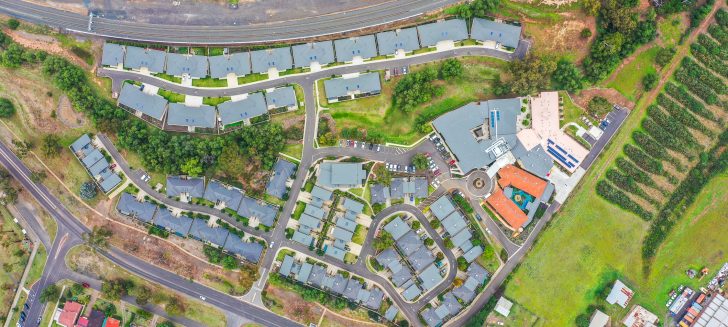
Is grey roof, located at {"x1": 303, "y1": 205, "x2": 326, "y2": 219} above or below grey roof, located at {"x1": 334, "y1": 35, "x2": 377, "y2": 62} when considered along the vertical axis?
below

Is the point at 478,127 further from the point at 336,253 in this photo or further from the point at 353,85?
the point at 336,253

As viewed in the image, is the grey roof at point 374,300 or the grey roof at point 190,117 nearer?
the grey roof at point 190,117

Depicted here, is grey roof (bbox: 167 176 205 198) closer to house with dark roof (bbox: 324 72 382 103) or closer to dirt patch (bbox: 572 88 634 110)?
house with dark roof (bbox: 324 72 382 103)

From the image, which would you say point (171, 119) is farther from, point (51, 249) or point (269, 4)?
point (51, 249)

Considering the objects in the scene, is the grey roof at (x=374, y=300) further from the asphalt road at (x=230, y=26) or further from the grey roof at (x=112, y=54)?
the grey roof at (x=112, y=54)

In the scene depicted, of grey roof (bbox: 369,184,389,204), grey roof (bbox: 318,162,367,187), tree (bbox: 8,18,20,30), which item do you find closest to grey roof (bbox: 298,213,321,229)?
grey roof (bbox: 318,162,367,187)

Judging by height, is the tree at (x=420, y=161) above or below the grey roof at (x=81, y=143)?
above

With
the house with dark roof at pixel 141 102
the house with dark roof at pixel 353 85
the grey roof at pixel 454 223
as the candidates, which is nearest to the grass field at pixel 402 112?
the house with dark roof at pixel 353 85
